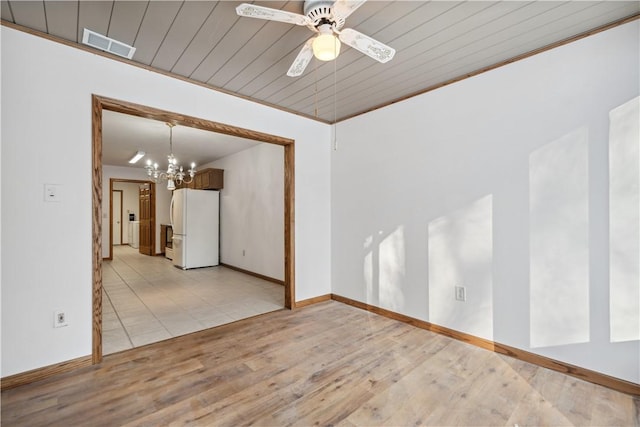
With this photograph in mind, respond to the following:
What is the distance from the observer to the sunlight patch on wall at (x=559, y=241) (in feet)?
6.81

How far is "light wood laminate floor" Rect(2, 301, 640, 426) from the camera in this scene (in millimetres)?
1679

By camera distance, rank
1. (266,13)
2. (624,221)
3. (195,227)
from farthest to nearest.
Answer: (195,227)
(624,221)
(266,13)

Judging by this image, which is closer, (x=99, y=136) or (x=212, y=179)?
(x=99, y=136)

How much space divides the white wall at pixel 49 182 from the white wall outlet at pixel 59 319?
1.0 inches

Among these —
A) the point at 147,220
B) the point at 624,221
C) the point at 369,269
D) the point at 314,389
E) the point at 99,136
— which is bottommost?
the point at 314,389

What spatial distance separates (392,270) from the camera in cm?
327

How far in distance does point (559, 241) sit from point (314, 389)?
210cm

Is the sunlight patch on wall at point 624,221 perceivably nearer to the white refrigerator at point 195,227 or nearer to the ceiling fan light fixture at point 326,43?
the ceiling fan light fixture at point 326,43

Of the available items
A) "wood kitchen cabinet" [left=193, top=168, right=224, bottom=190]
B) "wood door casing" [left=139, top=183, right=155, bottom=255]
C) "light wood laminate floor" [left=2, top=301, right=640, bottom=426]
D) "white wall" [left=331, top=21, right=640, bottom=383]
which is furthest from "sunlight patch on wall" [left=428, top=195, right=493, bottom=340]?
"wood door casing" [left=139, top=183, right=155, bottom=255]

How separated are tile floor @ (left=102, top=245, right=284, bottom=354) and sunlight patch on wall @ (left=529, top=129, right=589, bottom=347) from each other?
108 inches

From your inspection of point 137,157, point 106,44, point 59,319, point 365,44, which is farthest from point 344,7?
point 137,157

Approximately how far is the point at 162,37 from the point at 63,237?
5.36 feet

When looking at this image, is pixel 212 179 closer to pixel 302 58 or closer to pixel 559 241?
pixel 302 58

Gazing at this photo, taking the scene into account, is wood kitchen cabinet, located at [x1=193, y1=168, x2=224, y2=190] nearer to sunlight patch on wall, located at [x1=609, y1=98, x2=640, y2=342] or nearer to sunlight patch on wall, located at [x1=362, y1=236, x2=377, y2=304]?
sunlight patch on wall, located at [x1=362, y1=236, x2=377, y2=304]
